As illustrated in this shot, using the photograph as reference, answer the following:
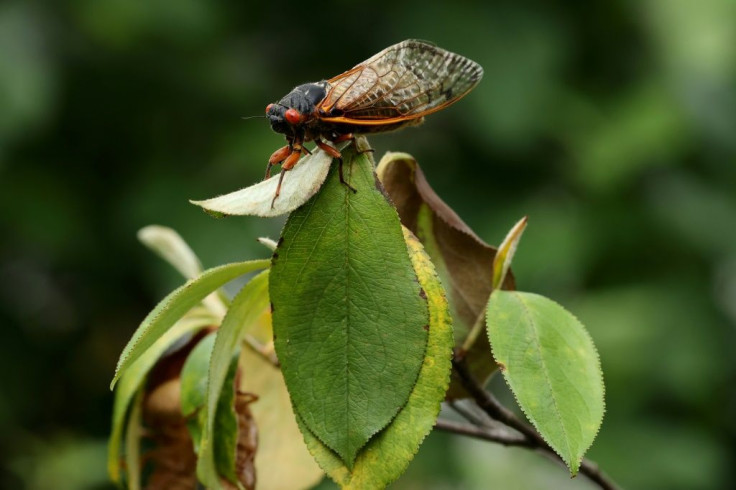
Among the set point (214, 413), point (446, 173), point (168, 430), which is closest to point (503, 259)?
point (214, 413)

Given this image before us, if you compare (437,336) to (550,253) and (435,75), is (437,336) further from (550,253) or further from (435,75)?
(550,253)

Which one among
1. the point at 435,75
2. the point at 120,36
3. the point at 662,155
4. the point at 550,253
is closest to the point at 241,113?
the point at 120,36

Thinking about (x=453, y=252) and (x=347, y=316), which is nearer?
(x=347, y=316)

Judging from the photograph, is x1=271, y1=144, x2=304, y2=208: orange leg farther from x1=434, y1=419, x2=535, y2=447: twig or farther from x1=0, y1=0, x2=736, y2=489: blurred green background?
x1=0, y1=0, x2=736, y2=489: blurred green background

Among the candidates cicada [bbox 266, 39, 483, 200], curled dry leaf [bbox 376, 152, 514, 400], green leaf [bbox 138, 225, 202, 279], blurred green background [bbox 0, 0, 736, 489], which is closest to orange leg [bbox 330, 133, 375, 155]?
cicada [bbox 266, 39, 483, 200]

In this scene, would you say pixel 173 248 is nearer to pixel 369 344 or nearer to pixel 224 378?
pixel 224 378

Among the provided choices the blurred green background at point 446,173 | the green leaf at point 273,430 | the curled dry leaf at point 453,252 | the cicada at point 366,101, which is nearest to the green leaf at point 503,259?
the curled dry leaf at point 453,252

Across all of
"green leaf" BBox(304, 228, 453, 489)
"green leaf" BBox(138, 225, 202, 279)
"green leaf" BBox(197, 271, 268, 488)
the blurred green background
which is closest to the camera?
"green leaf" BBox(304, 228, 453, 489)
